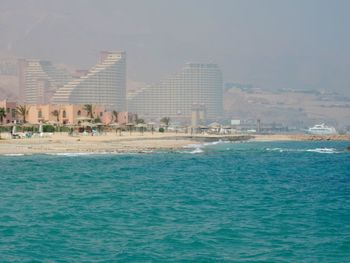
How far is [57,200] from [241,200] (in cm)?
669

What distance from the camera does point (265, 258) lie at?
16.4 metres

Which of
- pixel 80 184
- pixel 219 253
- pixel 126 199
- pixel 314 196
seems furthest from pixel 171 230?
pixel 80 184

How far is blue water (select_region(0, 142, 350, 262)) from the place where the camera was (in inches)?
668

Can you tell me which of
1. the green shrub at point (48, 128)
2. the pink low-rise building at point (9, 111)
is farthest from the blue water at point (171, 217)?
the pink low-rise building at point (9, 111)

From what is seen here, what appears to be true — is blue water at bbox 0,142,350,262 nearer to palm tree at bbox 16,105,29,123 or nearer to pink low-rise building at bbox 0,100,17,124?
palm tree at bbox 16,105,29,123

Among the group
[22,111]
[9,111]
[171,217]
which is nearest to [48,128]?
[22,111]

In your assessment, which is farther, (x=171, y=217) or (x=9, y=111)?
(x=9, y=111)

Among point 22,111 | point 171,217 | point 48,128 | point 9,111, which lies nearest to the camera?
point 171,217

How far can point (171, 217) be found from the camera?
21906mm

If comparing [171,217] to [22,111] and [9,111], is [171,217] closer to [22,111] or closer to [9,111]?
[22,111]

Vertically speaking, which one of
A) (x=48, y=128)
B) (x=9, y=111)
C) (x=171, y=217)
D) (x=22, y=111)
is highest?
(x=9, y=111)

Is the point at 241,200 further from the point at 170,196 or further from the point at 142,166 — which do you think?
the point at 142,166

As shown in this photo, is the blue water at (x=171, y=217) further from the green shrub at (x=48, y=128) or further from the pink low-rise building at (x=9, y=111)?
the pink low-rise building at (x=9, y=111)

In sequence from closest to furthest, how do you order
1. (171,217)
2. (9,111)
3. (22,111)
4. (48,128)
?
1. (171,217)
2. (48,128)
3. (22,111)
4. (9,111)
